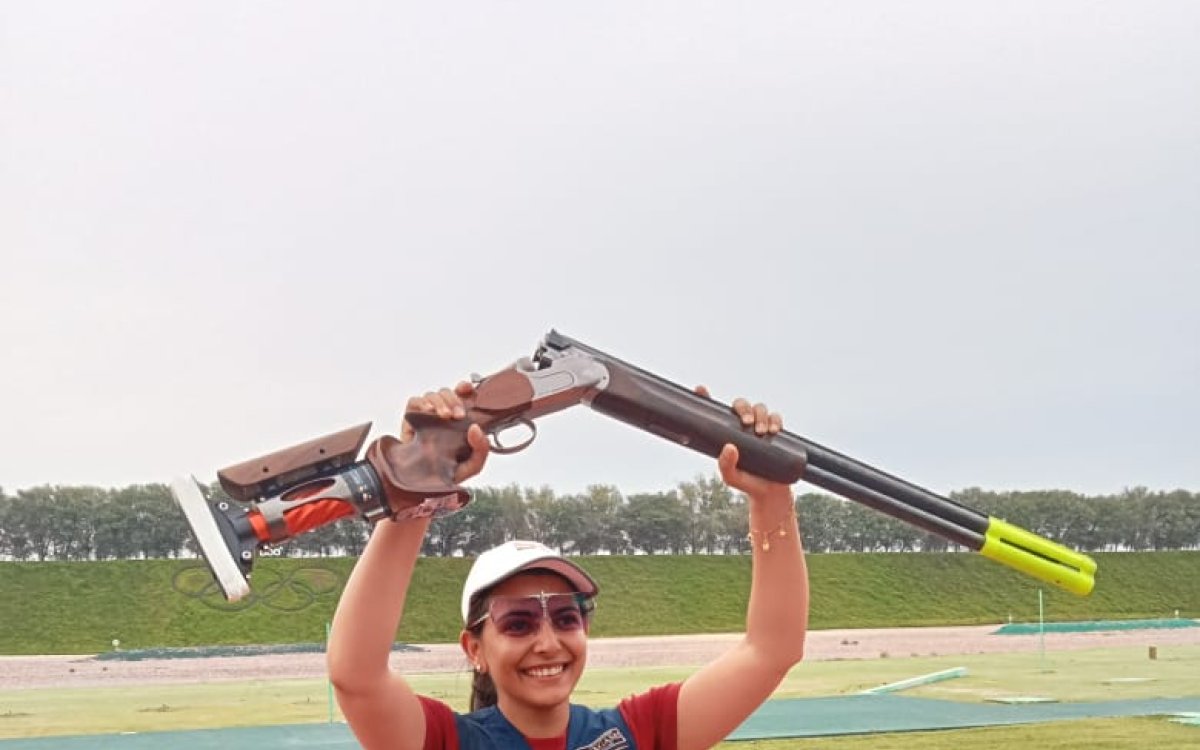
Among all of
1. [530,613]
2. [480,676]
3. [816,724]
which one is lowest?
[816,724]

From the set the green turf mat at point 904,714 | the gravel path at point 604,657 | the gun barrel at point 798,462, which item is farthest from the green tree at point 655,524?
the gun barrel at point 798,462

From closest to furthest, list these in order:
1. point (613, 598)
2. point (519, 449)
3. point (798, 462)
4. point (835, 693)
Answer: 1. point (519, 449)
2. point (798, 462)
3. point (835, 693)
4. point (613, 598)

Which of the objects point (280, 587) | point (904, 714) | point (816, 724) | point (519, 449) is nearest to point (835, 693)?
point (904, 714)

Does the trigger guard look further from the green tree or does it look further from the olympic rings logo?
the green tree

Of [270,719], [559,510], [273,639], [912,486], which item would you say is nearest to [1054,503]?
[559,510]

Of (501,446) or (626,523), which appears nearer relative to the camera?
(501,446)

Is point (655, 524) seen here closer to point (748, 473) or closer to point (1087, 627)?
point (1087, 627)

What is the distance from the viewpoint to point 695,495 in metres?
66.5

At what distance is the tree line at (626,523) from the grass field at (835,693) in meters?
24.8

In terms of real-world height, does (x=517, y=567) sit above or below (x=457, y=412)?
below

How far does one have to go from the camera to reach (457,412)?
8.93 feet

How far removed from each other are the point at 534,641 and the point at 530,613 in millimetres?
63

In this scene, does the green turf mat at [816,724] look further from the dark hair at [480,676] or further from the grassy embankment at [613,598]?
the grassy embankment at [613,598]

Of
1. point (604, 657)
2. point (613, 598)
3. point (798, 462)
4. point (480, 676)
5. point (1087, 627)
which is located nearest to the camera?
point (480, 676)
